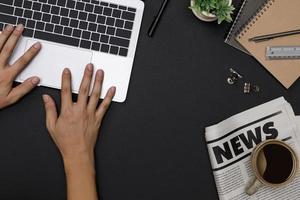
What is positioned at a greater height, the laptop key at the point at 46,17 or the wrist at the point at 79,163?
the laptop key at the point at 46,17

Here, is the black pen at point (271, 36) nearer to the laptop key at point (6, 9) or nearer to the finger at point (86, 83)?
the finger at point (86, 83)

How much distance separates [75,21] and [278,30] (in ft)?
1.57

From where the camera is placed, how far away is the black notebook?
933 mm

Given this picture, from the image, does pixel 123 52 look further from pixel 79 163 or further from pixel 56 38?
pixel 79 163

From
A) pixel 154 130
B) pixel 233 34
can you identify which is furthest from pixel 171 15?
pixel 154 130

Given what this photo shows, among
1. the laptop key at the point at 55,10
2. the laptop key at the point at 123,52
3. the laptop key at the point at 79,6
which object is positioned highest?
the laptop key at the point at 79,6

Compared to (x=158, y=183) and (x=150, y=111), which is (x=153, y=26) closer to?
(x=150, y=111)

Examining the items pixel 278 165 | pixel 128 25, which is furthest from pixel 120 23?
pixel 278 165

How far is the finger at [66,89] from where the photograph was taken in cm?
88

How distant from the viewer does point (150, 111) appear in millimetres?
926

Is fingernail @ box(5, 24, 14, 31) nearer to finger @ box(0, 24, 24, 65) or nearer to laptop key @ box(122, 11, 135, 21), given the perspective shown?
finger @ box(0, 24, 24, 65)

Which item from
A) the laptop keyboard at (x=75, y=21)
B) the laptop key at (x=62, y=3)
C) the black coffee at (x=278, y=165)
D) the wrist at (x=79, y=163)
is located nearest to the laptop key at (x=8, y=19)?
the laptop keyboard at (x=75, y=21)

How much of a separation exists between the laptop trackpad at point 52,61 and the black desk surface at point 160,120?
32 millimetres

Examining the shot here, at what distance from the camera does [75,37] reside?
2.94 ft
